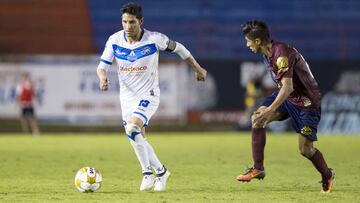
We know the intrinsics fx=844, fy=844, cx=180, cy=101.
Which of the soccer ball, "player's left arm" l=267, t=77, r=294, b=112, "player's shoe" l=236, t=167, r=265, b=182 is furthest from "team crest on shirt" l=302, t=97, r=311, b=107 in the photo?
the soccer ball

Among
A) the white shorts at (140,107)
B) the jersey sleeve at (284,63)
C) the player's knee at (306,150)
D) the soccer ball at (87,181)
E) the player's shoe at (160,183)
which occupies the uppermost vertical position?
the jersey sleeve at (284,63)

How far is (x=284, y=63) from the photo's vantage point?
8.97 metres

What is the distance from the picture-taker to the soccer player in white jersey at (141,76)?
9633mm

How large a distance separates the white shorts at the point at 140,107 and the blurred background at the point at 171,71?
14.4 meters

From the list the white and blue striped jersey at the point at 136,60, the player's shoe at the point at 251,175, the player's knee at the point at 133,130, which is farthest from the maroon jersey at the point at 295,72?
the player's knee at the point at 133,130

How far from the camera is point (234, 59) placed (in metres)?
24.9

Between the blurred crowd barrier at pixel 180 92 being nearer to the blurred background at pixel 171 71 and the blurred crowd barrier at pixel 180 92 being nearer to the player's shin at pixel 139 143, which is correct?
the blurred background at pixel 171 71

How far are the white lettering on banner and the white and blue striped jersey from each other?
15.5 m

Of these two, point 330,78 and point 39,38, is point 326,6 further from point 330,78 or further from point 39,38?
point 39,38

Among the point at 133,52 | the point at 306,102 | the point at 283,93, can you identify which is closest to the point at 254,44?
the point at 283,93

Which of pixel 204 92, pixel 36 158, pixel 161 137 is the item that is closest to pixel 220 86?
pixel 204 92

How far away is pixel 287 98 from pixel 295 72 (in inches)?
14.0

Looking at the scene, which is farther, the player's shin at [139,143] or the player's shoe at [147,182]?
the player's shoe at [147,182]

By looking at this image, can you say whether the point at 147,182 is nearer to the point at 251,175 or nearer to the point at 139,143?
the point at 139,143
